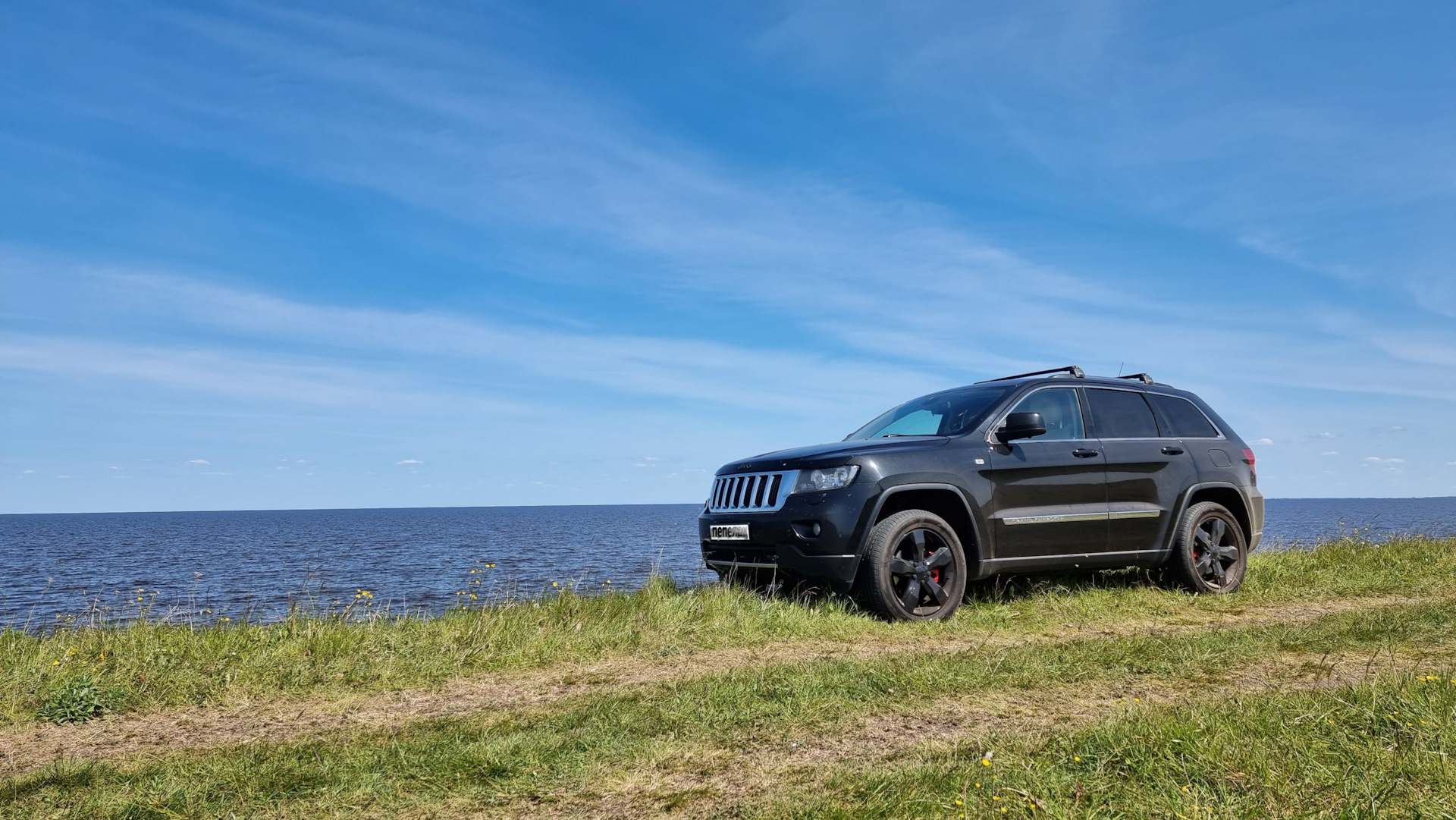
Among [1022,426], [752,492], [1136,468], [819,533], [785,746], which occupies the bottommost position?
[785,746]

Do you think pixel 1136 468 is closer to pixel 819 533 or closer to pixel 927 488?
pixel 927 488

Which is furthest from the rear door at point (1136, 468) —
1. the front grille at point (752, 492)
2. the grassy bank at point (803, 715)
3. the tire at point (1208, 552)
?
the front grille at point (752, 492)

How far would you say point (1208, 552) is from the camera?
28.9 ft

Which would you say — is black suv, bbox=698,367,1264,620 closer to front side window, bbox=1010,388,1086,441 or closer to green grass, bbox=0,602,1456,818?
front side window, bbox=1010,388,1086,441

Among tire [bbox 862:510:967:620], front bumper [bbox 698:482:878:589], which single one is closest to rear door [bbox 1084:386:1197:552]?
tire [bbox 862:510:967:620]

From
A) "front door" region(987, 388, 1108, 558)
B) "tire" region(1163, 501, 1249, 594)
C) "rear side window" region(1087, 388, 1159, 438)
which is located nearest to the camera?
"front door" region(987, 388, 1108, 558)

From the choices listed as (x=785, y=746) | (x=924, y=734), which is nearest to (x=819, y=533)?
(x=924, y=734)

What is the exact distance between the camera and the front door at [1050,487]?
762cm

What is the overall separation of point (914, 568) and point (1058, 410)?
230cm

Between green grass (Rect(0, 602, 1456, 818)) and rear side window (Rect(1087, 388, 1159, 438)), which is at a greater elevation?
rear side window (Rect(1087, 388, 1159, 438))

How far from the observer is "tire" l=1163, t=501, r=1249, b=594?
28.2 ft

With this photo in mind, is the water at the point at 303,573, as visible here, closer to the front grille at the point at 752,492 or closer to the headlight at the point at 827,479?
the front grille at the point at 752,492

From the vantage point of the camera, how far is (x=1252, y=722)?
11.8 feet

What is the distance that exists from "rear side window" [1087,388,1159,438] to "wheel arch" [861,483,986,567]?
1827 millimetres
